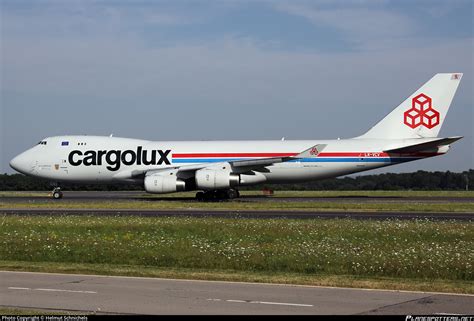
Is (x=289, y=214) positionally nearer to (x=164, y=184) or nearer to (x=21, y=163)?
(x=164, y=184)

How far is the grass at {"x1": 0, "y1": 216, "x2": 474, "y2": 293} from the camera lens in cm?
1641

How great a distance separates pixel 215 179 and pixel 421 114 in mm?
16307

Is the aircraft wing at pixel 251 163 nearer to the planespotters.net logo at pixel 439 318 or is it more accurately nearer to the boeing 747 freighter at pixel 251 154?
the boeing 747 freighter at pixel 251 154

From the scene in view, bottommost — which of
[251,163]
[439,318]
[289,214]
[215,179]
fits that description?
[439,318]

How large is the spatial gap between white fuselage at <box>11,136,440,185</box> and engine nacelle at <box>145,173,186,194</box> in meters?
4.02

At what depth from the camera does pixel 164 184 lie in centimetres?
4612

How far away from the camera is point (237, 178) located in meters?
46.4

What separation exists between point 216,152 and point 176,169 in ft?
11.9

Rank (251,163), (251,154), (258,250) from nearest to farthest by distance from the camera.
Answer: (258,250), (251,163), (251,154)

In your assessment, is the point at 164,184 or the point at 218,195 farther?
the point at 218,195

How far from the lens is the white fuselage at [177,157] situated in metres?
49.4

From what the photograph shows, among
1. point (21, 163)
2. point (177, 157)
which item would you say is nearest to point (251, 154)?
point (177, 157)

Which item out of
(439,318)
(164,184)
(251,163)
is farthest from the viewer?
(251,163)

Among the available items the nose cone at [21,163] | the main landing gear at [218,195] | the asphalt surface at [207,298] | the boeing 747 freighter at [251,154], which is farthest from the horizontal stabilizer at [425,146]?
the asphalt surface at [207,298]
